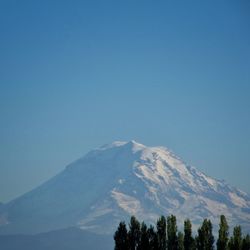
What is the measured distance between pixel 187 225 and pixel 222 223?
13085mm

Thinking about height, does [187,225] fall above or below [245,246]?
above

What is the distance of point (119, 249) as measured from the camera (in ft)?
478

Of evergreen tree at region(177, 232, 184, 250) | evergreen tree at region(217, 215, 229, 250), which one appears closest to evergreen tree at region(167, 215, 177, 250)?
evergreen tree at region(177, 232, 184, 250)

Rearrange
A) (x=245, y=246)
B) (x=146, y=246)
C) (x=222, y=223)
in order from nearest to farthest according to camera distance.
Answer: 1. (x=245, y=246)
2. (x=222, y=223)
3. (x=146, y=246)

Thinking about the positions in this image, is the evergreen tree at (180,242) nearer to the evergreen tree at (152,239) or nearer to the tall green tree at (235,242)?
the evergreen tree at (152,239)

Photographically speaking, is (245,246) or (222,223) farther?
(222,223)

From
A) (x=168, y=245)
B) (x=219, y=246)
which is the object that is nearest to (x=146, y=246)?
(x=168, y=245)

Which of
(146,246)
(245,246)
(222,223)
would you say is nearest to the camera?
(245,246)

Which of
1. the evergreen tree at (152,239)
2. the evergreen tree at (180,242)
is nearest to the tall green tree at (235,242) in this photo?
the evergreen tree at (180,242)

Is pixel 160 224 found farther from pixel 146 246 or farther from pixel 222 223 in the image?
pixel 222 223

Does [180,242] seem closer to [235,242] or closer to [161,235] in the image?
[161,235]

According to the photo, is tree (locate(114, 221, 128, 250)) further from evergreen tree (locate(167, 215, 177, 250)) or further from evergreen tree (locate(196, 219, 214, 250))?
evergreen tree (locate(196, 219, 214, 250))

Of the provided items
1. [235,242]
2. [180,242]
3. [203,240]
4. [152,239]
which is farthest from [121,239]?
[235,242]

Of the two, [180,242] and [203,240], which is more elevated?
[180,242]
